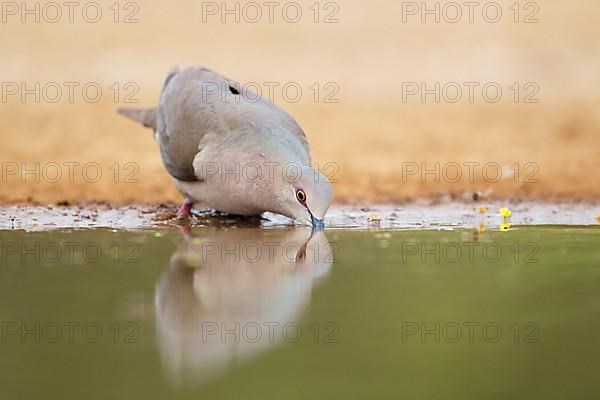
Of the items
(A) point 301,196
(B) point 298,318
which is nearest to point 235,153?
(A) point 301,196

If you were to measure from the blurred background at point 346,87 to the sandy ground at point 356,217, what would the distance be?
468 millimetres

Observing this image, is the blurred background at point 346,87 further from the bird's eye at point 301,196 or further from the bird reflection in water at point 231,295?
the bird reflection in water at point 231,295

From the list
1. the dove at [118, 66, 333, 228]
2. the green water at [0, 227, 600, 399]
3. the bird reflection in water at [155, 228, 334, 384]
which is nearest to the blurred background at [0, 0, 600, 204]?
the dove at [118, 66, 333, 228]

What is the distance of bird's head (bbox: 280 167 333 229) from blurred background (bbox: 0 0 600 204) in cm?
227

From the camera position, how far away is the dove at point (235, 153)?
6.78m

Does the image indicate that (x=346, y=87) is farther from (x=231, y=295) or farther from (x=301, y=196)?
(x=231, y=295)

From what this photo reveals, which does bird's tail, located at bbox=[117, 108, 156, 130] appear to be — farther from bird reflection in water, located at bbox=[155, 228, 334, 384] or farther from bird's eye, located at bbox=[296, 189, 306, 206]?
bird's eye, located at bbox=[296, 189, 306, 206]

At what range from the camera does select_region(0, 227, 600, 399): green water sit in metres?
3.81

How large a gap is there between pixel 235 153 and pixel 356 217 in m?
1.40

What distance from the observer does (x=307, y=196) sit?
21.9 ft

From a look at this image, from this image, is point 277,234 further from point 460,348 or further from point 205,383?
point 205,383

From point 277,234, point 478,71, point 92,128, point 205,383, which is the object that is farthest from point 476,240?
point 478,71

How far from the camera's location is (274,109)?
763cm

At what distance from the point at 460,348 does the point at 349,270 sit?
139cm
